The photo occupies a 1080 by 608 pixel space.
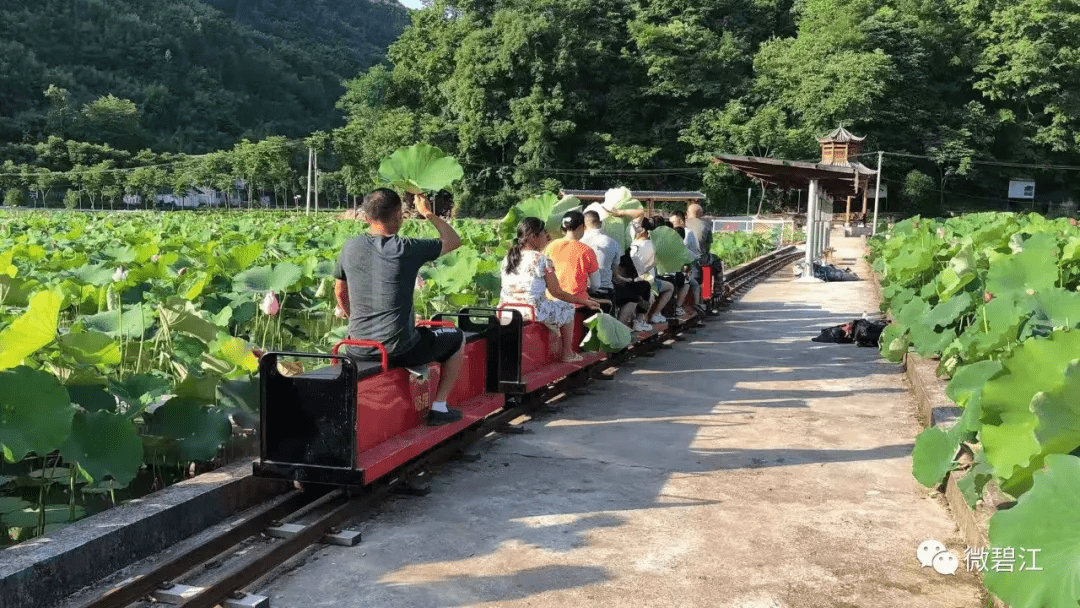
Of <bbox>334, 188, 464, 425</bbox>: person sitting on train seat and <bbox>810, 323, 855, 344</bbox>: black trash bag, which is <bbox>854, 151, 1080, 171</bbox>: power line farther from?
<bbox>334, 188, 464, 425</bbox>: person sitting on train seat

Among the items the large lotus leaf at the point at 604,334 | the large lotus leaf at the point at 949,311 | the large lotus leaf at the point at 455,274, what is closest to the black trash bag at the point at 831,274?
A: the large lotus leaf at the point at 604,334

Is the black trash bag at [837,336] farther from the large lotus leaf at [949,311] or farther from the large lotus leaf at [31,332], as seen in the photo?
the large lotus leaf at [31,332]

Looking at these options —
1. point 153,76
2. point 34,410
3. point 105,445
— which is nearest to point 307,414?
point 105,445

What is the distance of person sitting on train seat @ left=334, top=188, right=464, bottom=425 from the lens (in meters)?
4.86

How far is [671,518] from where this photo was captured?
477 cm

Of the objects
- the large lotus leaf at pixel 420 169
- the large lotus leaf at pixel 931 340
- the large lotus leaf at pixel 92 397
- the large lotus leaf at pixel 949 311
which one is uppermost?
the large lotus leaf at pixel 420 169

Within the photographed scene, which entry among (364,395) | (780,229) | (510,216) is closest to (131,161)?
(780,229)

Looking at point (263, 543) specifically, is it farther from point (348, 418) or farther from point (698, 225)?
point (698, 225)

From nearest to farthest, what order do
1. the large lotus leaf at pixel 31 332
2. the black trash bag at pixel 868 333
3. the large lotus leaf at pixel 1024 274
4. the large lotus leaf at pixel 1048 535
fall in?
the large lotus leaf at pixel 1048 535
the large lotus leaf at pixel 31 332
the large lotus leaf at pixel 1024 274
the black trash bag at pixel 868 333

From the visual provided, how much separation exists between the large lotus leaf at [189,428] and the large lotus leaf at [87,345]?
1.39 feet

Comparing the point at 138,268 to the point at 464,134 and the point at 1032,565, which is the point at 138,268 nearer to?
the point at 1032,565

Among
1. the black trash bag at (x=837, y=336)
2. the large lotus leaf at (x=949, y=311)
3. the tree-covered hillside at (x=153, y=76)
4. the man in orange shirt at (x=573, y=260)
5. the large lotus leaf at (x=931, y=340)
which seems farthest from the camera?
the tree-covered hillside at (x=153, y=76)

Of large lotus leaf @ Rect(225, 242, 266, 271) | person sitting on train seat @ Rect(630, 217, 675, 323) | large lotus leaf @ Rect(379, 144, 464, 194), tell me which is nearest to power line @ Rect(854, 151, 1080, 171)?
person sitting on train seat @ Rect(630, 217, 675, 323)

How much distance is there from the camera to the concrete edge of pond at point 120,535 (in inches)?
134
